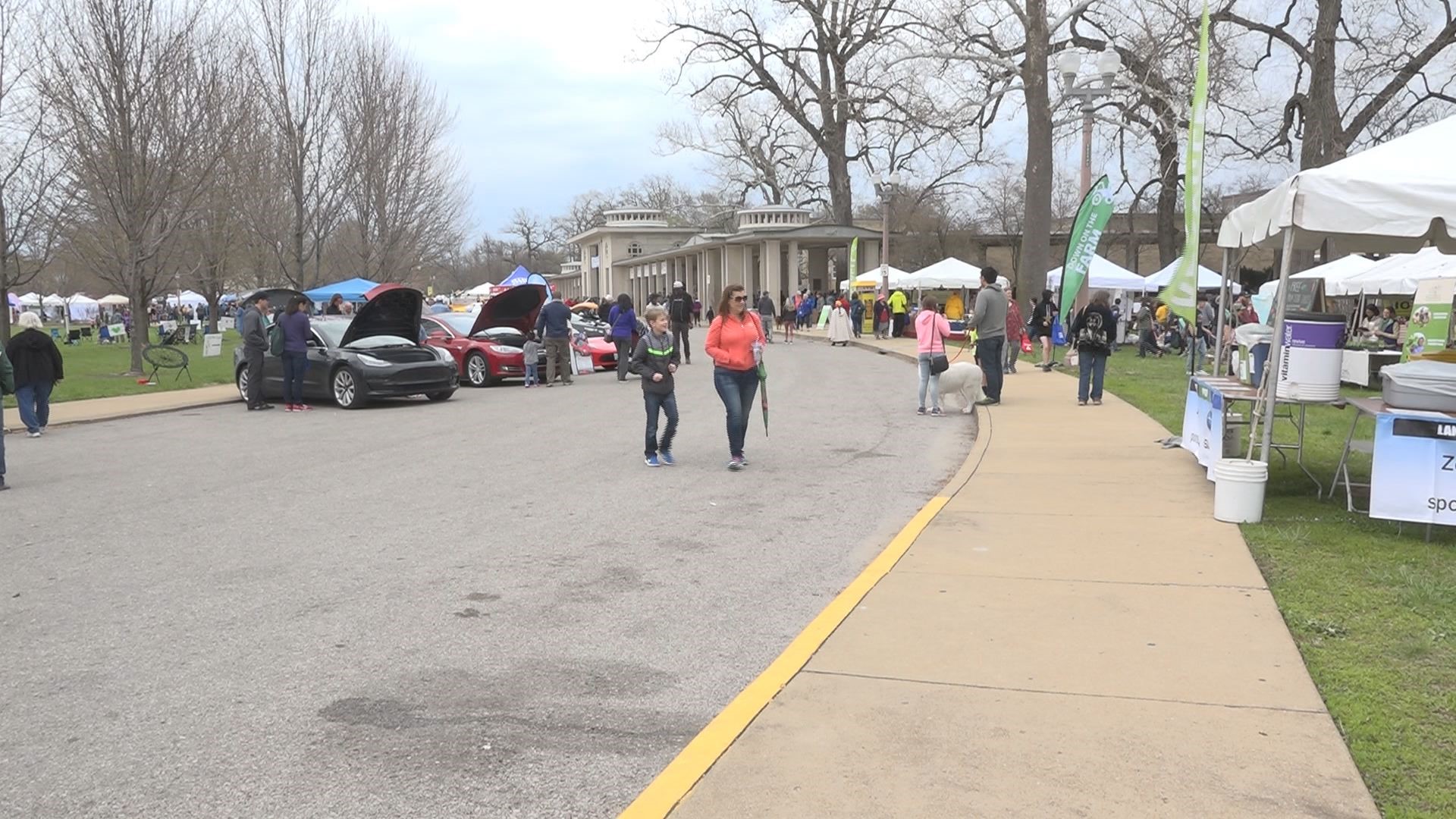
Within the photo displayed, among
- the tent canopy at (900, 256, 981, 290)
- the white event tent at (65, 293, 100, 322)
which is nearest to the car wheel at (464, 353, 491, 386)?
the tent canopy at (900, 256, 981, 290)

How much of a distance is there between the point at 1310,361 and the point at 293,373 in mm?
14209

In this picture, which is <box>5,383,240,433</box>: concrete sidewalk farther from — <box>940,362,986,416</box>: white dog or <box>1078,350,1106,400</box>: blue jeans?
<box>1078,350,1106,400</box>: blue jeans

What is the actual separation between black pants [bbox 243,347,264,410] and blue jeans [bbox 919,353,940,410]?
33.3 feet

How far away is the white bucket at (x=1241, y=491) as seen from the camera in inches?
294

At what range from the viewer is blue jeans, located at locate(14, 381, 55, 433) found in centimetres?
1397

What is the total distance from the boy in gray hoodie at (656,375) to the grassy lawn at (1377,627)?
5.15m

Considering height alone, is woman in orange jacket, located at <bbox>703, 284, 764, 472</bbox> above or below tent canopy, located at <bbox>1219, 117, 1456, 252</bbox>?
below

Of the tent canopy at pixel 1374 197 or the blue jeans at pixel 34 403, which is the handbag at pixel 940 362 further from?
the blue jeans at pixel 34 403

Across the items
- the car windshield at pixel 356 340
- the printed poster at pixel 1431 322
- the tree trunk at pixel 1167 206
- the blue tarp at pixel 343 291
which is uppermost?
the tree trunk at pixel 1167 206

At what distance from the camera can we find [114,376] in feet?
81.7

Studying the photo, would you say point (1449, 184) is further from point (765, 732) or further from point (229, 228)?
point (229, 228)

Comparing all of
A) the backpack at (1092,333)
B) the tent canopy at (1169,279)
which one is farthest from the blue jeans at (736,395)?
the tent canopy at (1169,279)

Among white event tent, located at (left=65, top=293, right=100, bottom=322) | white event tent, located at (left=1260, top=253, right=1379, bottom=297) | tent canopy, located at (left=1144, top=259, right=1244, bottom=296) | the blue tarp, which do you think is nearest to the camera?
white event tent, located at (left=1260, top=253, right=1379, bottom=297)

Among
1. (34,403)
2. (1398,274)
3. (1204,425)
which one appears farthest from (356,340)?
(1398,274)
